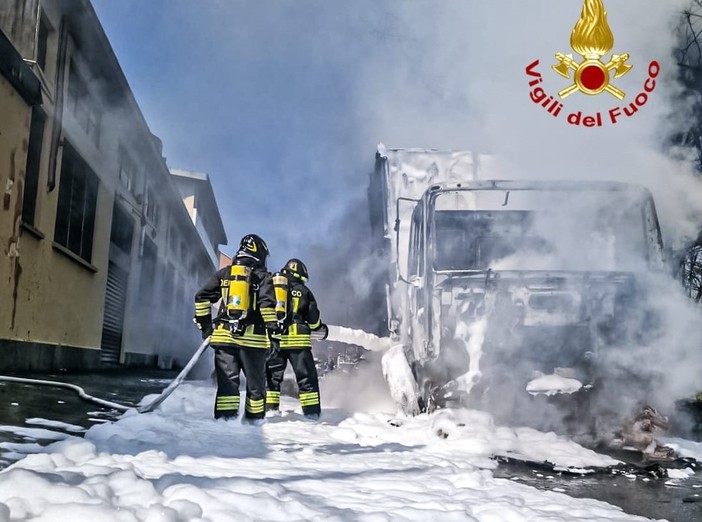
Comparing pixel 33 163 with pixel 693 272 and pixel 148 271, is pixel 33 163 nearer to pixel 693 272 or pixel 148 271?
pixel 148 271

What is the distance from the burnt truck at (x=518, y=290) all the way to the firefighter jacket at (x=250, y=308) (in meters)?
1.46

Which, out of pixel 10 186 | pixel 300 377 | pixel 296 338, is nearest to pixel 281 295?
pixel 296 338

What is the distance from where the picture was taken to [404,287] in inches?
259

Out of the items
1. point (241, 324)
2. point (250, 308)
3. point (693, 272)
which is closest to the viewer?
point (241, 324)

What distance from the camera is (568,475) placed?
12.8ft

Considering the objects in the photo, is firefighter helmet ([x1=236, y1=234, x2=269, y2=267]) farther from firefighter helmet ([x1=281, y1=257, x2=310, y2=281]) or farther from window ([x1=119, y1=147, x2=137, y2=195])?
window ([x1=119, y1=147, x2=137, y2=195])

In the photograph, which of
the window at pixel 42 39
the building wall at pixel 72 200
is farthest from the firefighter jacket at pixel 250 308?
the window at pixel 42 39

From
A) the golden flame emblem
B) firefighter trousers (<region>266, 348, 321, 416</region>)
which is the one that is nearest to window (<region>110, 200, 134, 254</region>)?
firefighter trousers (<region>266, 348, 321, 416</region>)

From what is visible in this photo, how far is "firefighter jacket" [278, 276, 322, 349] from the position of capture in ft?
20.0

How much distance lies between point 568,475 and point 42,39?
24.2ft

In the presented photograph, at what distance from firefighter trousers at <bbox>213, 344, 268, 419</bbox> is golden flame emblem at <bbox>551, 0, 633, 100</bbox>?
4.47 metres

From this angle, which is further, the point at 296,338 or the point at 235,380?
the point at 296,338

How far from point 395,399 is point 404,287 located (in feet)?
3.97

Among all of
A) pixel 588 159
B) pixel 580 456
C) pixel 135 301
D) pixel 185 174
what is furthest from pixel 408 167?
pixel 185 174
